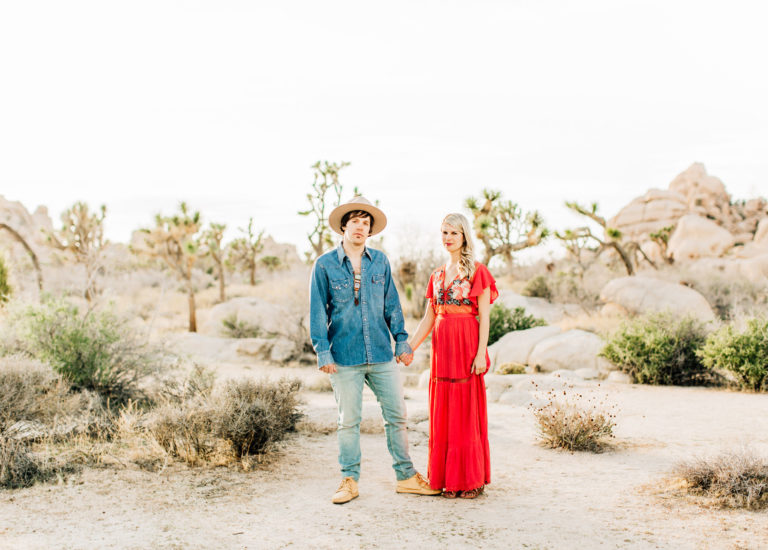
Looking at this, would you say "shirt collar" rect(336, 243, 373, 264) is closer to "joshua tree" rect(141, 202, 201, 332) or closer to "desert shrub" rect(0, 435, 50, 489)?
"desert shrub" rect(0, 435, 50, 489)

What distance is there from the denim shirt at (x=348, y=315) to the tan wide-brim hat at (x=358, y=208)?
0.89 feet

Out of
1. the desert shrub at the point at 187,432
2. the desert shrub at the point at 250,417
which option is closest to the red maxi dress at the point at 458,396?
the desert shrub at the point at 250,417

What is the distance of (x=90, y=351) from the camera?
25.3 feet

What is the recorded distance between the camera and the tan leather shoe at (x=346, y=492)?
4.55m

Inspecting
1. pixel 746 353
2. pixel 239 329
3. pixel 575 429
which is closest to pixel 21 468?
pixel 575 429

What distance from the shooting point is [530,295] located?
22.2m

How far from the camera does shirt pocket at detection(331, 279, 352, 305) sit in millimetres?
4535

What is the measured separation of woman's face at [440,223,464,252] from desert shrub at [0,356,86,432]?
428 cm

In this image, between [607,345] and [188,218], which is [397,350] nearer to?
[607,345]

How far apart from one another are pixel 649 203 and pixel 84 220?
39.1 meters

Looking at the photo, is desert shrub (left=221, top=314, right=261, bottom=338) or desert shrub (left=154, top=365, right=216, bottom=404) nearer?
desert shrub (left=154, top=365, right=216, bottom=404)

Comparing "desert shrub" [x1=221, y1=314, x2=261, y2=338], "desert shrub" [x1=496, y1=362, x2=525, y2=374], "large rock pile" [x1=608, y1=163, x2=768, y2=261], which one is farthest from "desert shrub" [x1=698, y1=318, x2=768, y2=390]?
"large rock pile" [x1=608, y1=163, x2=768, y2=261]

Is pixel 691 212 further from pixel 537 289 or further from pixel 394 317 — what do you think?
pixel 394 317

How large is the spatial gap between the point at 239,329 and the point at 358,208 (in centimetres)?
1468
